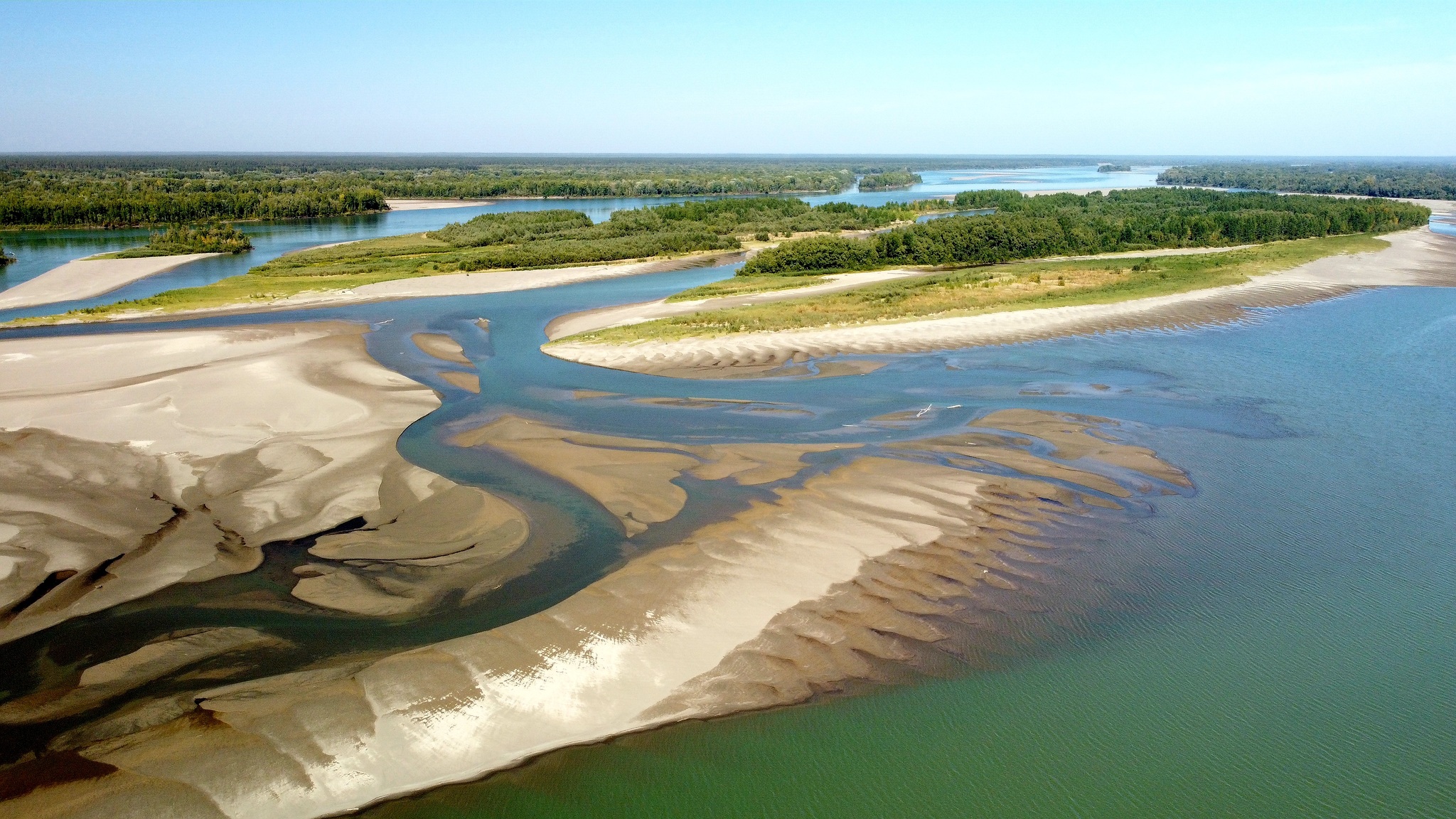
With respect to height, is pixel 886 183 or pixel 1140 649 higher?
pixel 886 183

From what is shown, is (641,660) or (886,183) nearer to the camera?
(641,660)

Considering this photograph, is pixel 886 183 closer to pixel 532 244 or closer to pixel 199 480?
pixel 532 244

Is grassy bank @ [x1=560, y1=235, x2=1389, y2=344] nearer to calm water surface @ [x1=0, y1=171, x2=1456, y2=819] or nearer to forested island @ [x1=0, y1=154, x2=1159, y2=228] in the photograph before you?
calm water surface @ [x1=0, y1=171, x2=1456, y2=819]

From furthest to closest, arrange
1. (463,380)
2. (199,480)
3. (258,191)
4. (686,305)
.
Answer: (258,191)
(686,305)
(463,380)
(199,480)

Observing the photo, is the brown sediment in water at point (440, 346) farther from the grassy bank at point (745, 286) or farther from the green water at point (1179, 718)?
the green water at point (1179, 718)

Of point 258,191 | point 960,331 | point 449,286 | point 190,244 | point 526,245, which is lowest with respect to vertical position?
point 960,331

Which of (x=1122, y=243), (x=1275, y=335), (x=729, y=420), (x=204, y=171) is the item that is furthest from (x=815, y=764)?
(x=204, y=171)

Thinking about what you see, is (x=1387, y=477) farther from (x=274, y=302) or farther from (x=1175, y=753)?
(x=274, y=302)

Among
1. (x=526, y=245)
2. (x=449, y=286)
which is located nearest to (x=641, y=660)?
(x=449, y=286)
